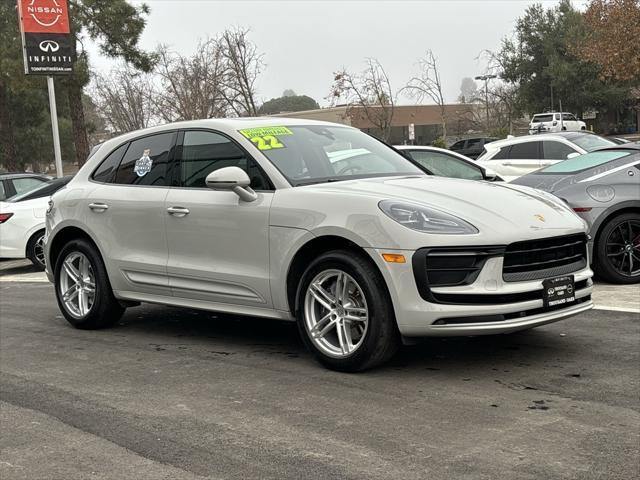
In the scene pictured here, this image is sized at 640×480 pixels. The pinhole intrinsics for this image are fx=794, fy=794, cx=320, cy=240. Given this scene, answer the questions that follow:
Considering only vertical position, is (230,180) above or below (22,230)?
above

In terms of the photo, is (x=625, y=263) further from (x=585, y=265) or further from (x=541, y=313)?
(x=541, y=313)

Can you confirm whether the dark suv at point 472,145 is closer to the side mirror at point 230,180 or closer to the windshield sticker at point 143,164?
the windshield sticker at point 143,164

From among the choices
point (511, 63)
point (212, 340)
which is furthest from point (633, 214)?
point (511, 63)

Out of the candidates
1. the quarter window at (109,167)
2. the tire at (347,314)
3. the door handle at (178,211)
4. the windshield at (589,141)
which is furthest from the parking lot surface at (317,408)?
the windshield at (589,141)

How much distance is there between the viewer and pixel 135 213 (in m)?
6.45

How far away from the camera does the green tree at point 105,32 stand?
26641 millimetres

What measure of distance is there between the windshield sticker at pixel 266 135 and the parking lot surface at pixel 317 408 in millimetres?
1520

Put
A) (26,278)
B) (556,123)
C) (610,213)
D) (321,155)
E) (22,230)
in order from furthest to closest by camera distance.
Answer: (556,123)
(22,230)
(26,278)
(610,213)
(321,155)

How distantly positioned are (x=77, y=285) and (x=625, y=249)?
5311 mm

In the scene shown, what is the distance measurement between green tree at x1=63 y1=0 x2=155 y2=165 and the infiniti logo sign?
532 cm

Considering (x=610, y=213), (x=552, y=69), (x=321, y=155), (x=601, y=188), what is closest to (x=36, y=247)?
(x=321, y=155)

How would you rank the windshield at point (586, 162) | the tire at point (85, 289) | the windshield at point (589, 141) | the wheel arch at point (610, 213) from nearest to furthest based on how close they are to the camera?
the tire at point (85, 289) < the wheel arch at point (610, 213) < the windshield at point (586, 162) < the windshield at point (589, 141)

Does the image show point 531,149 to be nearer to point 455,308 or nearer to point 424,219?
point 424,219

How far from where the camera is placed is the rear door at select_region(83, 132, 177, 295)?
20.7 feet
